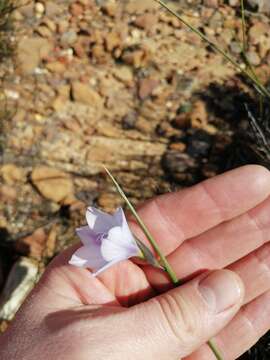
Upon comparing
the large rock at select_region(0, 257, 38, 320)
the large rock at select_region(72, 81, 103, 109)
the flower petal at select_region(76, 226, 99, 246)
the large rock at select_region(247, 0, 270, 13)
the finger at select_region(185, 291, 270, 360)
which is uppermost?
the large rock at select_region(247, 0, 270, 13)

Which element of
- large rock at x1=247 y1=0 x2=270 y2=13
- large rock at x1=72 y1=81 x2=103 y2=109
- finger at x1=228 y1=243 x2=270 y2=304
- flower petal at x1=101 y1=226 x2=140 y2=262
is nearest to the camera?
flower petal at x1=101 y1=226 x2=140 y2=262

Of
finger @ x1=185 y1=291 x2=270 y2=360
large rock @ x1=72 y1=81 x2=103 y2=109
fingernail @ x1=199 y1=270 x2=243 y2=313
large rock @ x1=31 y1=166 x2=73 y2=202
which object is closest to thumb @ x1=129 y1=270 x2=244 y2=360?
fingernail @ x1=199 y1=270 x2=243 y2=313

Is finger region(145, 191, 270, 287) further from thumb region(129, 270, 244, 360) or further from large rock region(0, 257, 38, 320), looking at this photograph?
large rock region(0, 257, 38, 320)

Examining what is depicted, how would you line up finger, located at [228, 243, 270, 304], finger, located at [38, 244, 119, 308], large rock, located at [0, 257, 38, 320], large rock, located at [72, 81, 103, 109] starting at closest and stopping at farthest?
finger, located at [38, 244, 119, 308], finger, located at [228, 243, 270, 304], large rock, located at [0, 257, 38, 320], large rock, located at [72, 81, 103, 109]

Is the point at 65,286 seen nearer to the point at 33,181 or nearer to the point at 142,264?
the point at 142,264

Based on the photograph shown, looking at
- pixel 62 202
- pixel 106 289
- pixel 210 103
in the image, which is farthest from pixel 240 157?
pixel 106 289

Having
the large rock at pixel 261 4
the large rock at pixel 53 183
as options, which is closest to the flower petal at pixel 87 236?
the large rock at pixel 53 183
